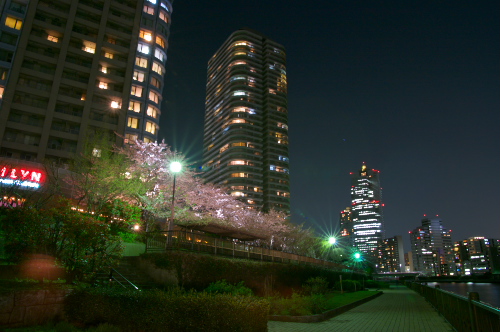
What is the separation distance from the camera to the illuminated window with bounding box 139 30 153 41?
60406mm

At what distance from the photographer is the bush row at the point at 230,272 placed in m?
16.9

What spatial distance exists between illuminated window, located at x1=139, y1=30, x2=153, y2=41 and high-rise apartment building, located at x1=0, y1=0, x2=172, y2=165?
20 cm

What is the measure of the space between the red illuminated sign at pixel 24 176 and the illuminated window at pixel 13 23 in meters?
30.7

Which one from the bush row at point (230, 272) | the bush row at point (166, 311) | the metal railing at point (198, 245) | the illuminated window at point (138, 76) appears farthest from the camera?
the illuminated window at point (138, 76)

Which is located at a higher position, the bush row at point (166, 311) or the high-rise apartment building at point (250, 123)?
the high-rise apartment building at point (250, 123)

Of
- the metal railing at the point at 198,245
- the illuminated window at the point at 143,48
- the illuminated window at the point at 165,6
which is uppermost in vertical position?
the illuminated window at the point at 165,6

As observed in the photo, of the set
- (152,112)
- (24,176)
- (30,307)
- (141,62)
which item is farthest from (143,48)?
(30,307)

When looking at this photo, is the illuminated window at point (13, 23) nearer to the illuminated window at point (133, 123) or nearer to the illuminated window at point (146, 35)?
the illuminated window at point (146, 35)

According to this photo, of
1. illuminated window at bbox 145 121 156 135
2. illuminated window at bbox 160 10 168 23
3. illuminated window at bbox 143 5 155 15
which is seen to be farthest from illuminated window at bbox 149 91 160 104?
illuminated window at bbox 143 5 155 15

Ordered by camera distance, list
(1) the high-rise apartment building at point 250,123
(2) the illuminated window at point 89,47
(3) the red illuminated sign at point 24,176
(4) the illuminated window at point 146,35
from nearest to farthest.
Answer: (3) the red illuminated sign at point 24,176
(2) the illuminated window at point 89,47
(4) the illuminated window at point 146,35
(1) the high-rise apartment building at point 250,123

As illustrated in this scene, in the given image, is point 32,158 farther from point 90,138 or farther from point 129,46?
point 129,46

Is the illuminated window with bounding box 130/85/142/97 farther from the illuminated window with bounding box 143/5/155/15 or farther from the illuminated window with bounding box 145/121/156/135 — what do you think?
the illuminated window with bounding box 143/5/155/15

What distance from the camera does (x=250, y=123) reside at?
133500 mm

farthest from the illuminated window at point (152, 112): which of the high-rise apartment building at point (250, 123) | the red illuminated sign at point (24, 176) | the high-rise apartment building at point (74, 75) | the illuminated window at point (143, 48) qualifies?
the high-rise apartment building at point (250, 123)
